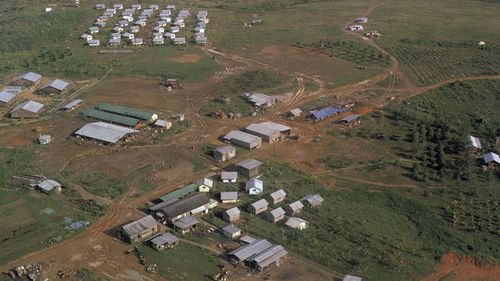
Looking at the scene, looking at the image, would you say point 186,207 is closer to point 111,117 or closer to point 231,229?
point 231,229

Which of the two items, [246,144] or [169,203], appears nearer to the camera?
[169,203]

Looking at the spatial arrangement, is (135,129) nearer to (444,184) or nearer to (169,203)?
(169,203)

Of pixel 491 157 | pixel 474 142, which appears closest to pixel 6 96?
pixel 474 142

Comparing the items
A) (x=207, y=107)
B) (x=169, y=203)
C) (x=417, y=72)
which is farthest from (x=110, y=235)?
(x=417, y=72)

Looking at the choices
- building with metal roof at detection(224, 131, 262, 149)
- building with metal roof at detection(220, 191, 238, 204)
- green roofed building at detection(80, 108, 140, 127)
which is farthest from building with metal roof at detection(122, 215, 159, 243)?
green roofed building at detection(80, 108, 140, 127)

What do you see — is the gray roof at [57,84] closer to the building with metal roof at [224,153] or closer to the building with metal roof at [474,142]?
the building with metal roof at [224,153]

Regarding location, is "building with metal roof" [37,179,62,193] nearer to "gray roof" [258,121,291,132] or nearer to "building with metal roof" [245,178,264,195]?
"building with metal roof" [245,178,264,195]
